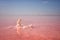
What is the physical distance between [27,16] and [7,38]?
0.43 m

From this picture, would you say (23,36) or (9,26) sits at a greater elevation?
(9,26)

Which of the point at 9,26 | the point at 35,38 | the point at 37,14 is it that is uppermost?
the point at 37,14

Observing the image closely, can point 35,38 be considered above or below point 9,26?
below

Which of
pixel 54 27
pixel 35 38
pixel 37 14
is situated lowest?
pixel 35 38

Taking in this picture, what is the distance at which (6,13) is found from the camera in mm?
1604

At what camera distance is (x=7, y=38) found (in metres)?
1.57

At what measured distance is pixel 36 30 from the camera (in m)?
1.59

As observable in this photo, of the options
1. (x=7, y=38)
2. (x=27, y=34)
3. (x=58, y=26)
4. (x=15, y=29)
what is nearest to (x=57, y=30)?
(x=58, y=26)

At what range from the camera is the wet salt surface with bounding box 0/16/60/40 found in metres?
1.58

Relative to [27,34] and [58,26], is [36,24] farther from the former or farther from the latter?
[58,26]

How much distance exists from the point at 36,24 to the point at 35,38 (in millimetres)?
202

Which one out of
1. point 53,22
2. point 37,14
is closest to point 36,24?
point 37,14

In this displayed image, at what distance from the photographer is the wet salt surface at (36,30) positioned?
1.58 m

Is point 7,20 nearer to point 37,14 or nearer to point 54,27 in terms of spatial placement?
point 37,14
